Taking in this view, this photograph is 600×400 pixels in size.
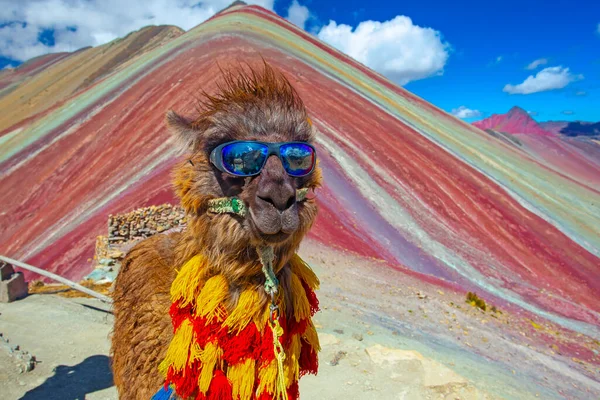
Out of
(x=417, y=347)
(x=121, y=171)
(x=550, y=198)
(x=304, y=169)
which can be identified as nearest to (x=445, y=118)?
(x=550, y=198)

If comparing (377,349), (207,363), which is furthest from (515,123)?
(207,363)

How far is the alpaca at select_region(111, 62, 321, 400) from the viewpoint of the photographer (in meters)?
1.78

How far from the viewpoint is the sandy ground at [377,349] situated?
4.36 metres

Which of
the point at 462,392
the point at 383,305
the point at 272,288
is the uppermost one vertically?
the point at 272,288

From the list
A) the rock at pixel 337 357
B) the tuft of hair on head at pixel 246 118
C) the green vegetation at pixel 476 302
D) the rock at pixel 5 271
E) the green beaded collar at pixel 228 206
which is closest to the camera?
the green beaded collar at pixel 228 206

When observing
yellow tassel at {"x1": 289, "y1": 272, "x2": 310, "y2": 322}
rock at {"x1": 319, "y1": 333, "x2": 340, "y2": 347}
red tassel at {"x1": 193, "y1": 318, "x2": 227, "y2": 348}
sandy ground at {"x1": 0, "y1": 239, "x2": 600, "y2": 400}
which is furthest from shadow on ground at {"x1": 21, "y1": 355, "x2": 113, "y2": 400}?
yellow tassel at {"x1": 289, "y1": 272, "x2": 310, "y2": 322}

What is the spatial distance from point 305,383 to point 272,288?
118 inches

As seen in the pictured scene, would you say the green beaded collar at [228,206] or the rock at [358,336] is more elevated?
the green beaded collar at [228,206]

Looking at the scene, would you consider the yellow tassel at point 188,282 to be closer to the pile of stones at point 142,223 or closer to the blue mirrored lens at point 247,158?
the blue mirrored lens at point 247,158

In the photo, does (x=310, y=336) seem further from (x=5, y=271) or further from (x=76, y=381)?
(x=5, y=271)

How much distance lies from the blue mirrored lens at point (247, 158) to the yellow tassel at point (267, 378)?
858 millimetres

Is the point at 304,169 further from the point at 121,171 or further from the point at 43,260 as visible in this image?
the point at 121,171

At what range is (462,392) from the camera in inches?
171

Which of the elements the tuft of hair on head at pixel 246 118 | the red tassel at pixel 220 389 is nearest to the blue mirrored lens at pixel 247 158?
the tuft of hair on head at pixel 246 118
